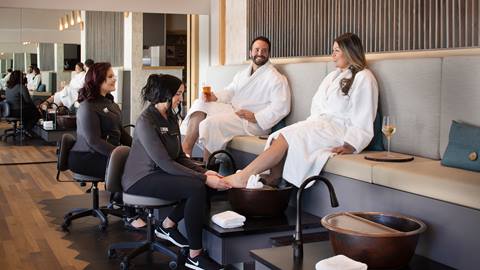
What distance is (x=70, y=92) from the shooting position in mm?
7660

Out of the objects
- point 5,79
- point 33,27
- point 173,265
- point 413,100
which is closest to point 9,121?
point 5,79

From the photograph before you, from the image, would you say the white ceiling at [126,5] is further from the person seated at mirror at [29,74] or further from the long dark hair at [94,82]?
the long dark hair at [94,82]

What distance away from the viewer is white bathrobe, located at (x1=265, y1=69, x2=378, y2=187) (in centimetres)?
391

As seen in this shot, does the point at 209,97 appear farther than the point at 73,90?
No

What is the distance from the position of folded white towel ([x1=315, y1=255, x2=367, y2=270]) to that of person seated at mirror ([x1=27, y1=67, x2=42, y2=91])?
6.07 metres

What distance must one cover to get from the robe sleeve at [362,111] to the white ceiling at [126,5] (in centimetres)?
355

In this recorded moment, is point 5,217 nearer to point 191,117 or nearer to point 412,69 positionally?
point 191,117

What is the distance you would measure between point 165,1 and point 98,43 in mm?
1155

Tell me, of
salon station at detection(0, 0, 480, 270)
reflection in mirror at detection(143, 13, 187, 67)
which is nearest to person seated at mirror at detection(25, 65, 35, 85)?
reflection in mirror at detection(143, 13, 187, 67)

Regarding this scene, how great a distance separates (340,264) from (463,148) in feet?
4.26

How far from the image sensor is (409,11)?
13.6 ft

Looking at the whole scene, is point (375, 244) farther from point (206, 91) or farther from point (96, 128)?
point (206, 91)

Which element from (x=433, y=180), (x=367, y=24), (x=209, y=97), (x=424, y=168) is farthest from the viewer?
(x=209, y=97)

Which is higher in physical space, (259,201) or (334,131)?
(334,131)
